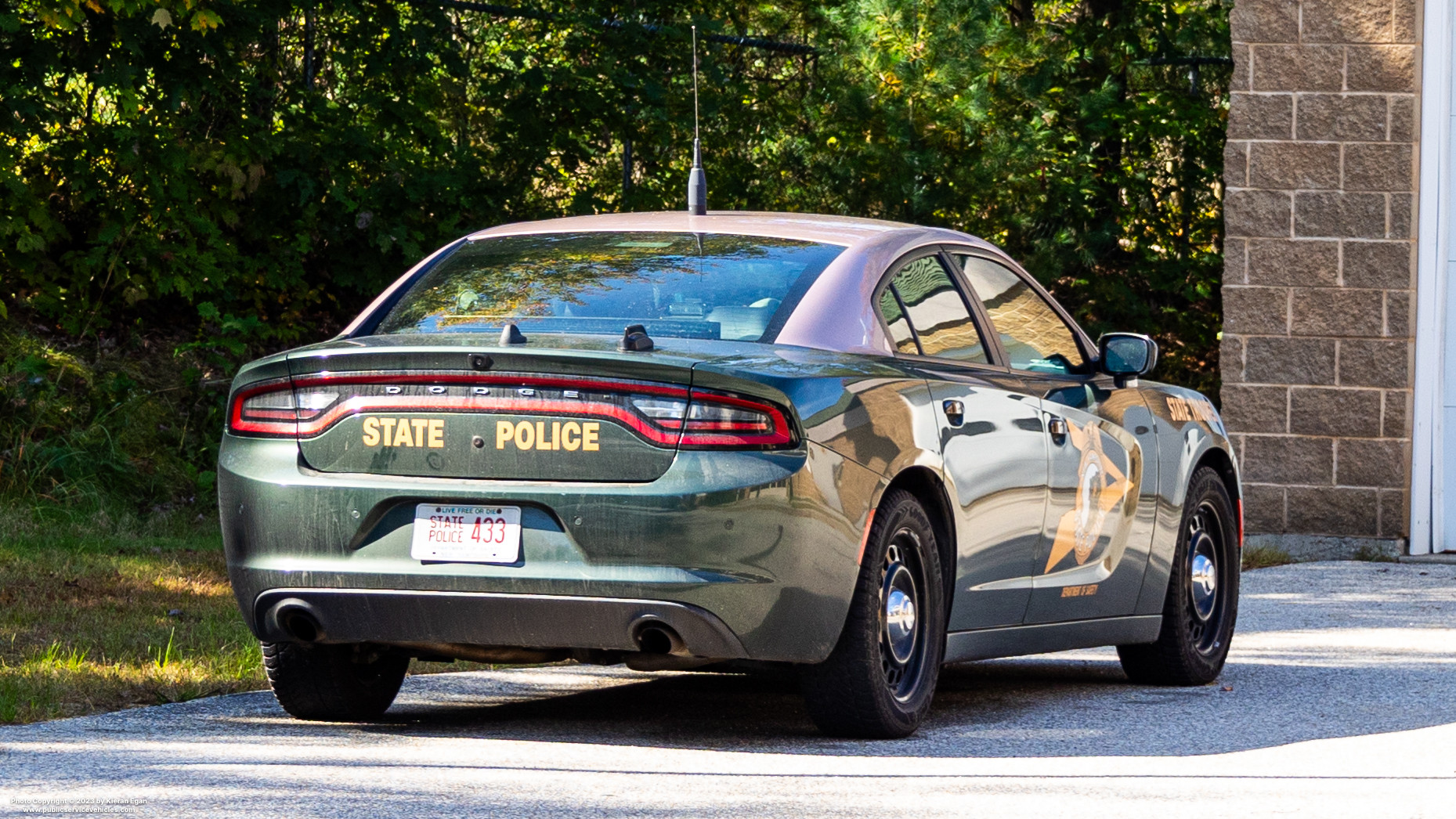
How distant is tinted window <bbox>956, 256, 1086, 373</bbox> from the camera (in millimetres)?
6961

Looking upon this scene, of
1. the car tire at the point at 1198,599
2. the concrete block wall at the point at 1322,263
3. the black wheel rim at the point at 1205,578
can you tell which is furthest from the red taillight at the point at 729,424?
the concrete block wall at the point at 1322,263

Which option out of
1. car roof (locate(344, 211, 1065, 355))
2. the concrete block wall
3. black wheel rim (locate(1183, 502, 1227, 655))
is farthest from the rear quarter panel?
the concrete block wall

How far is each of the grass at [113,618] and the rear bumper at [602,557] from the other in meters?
1.12

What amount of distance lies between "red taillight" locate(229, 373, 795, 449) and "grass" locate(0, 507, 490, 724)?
4.13ft

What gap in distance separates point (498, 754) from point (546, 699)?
4.24 ft

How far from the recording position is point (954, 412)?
626cm

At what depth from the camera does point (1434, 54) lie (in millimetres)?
12336

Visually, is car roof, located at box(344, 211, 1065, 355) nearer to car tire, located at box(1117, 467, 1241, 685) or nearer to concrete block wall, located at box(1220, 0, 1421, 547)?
car tire, located at box(1117, 467, 1241, 685)

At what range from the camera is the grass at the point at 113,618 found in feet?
22.0

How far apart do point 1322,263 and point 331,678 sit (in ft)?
26.1

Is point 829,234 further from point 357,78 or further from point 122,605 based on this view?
point 357,78

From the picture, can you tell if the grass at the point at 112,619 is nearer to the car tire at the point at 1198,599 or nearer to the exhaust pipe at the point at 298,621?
the exhaust pipe at the point at 298,621

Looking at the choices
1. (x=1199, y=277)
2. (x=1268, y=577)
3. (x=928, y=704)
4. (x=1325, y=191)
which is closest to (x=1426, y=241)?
(x=1325, y=191)

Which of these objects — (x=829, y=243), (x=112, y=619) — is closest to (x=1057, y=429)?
(x=829, y=243)
